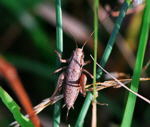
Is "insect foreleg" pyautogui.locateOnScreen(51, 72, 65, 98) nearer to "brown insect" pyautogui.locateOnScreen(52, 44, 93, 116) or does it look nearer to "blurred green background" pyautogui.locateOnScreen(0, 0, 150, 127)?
"brown insect" pyautogui.locateOnScreen(52, 44, 93, 116)

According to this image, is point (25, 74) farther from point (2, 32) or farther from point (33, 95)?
point (2, 32)

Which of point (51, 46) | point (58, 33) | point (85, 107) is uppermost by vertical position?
point (58, 33)

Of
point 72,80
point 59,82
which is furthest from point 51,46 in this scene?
point 59,82

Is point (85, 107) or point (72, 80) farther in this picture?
point (72, 80)

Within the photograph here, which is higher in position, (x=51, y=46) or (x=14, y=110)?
(x=14, y=110)

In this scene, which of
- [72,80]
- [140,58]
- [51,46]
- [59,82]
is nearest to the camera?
[140,58]

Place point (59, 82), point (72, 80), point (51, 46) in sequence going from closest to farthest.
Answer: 1. point (59, 82)
2. point (72, 80)
3. point (51, 46)

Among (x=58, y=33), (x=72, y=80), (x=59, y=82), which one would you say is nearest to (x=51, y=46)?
(x=72, y=80)

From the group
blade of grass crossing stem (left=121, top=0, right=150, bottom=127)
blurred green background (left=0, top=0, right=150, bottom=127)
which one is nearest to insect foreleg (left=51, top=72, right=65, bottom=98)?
blade of grass crossing stem (left=121, top=0, right=150, bottom=127)

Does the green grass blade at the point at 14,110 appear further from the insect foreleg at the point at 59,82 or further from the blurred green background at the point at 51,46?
the blurred green background at the point at 51,46

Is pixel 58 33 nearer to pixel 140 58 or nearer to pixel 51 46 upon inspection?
pixel 140 58

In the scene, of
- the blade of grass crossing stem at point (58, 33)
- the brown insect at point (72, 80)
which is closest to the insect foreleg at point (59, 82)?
the brown insect at point (72, 80)
